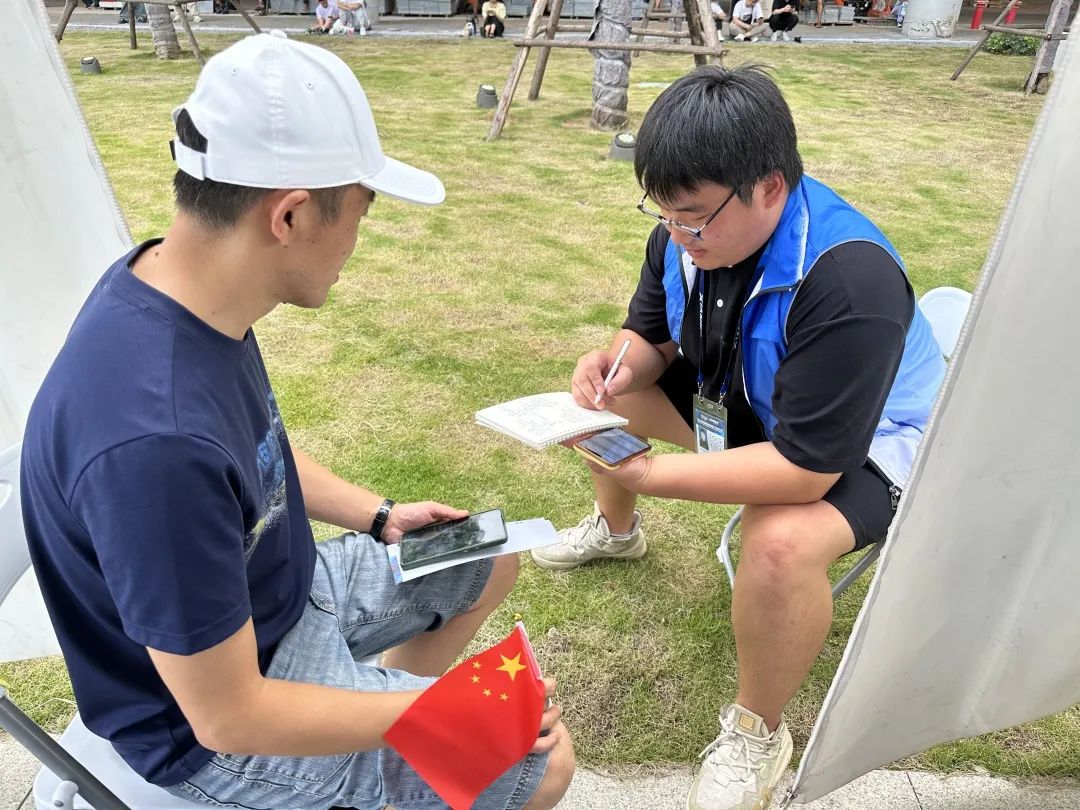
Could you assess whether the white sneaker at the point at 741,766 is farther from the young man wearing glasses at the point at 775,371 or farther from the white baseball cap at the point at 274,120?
the white baseball cap at the point at 274,120

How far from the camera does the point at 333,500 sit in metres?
1.75

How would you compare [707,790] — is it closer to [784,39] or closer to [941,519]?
[941,519]

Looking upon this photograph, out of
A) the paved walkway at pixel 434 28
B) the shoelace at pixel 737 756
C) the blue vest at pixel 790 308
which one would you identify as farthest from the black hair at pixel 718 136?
the paved walkway at pixel 434 28

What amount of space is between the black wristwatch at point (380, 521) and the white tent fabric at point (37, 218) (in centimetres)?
86

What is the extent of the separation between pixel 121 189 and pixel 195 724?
19.7 ft

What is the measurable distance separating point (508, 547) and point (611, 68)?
7.21m

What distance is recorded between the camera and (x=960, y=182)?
22.5ft

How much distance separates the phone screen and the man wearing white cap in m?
0.70

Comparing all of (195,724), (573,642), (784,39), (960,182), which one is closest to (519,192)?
(960,182)

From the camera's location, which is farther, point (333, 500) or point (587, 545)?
point (587, 545)

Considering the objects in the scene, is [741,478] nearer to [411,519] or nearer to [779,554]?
[779,554]

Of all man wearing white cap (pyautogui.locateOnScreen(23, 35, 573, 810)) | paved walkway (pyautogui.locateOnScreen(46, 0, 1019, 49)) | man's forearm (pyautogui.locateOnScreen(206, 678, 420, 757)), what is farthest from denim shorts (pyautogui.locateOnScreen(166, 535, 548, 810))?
paved walkway (pyautogui.locateOnScreen(46, 0, 1019, 49))

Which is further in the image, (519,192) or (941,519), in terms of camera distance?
(519,192)

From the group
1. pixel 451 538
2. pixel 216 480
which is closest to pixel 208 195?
pixel 216 480
